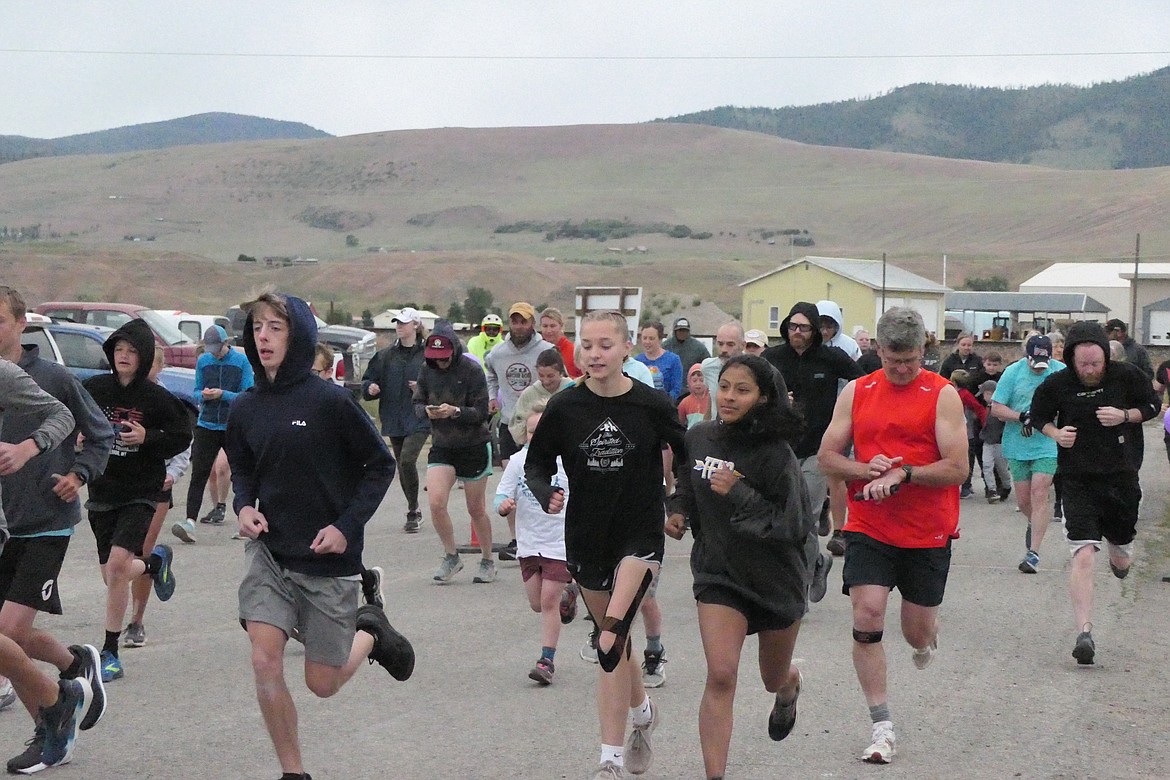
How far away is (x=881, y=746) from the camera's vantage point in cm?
609

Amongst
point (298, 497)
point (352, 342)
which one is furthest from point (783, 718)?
point (352, 342)

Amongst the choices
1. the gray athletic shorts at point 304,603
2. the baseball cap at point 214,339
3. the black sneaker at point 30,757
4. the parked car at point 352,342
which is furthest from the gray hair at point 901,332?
the parked car at point 352,342

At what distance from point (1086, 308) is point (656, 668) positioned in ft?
232

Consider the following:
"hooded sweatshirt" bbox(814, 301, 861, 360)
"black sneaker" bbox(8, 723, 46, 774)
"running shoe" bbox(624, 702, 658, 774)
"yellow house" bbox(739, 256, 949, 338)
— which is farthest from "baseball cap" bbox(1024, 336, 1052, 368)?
"yellow house" bbox(739, 256, 949, 338)

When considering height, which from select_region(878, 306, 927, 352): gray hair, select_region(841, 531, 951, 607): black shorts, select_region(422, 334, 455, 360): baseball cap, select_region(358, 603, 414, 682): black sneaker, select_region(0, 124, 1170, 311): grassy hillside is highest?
select_region(0, 124, 1170, 311): grassy hillside

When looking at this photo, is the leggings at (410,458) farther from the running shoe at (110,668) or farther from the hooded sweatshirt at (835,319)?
Answer: the running shoe at (110,668)

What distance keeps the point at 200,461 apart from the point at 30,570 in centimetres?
718

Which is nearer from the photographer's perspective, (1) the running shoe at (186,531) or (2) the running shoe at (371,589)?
(2) the running shoe at (371,589)

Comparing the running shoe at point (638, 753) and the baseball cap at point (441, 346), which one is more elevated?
the baseball cap at point (441, 346)

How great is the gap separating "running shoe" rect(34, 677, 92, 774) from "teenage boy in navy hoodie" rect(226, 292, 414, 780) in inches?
45.9

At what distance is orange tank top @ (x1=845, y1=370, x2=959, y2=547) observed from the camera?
6203mm

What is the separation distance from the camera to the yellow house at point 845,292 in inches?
2717

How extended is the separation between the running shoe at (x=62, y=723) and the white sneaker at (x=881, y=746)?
3.43 metres

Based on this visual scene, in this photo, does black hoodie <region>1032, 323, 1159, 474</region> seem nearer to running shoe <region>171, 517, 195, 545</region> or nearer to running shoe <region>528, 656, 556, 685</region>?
running shoe <region>528, 656, 556, 685</region>
